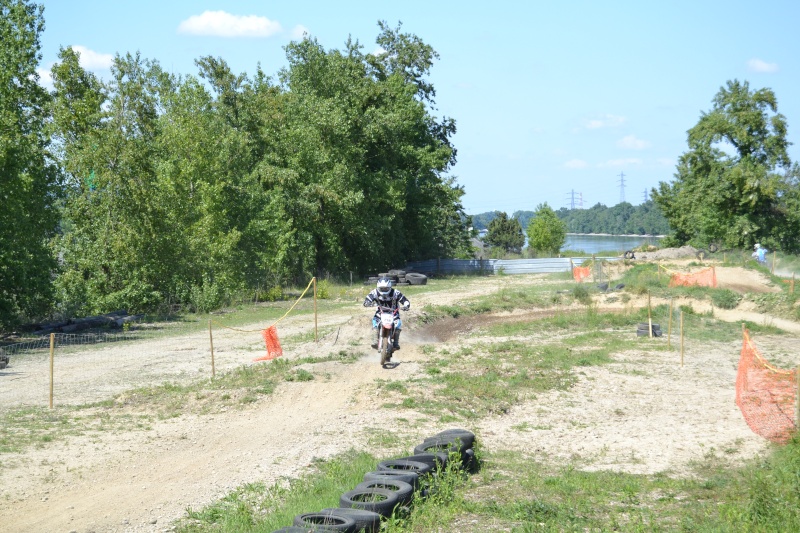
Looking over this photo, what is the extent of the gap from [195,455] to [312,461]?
1574mm

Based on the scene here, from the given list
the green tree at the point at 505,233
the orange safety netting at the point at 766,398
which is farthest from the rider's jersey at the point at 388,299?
the green tree at the point at 505,233

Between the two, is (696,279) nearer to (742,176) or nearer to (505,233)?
(742,176)

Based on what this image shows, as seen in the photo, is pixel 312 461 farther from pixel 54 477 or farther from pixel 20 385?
pixel 20 385

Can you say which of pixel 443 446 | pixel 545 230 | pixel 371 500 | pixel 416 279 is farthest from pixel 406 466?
pixel 545 230

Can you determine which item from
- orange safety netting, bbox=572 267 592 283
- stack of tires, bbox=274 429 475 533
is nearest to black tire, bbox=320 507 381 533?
stack of tires, bbox=274 429 475 533

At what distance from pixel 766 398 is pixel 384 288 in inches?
295

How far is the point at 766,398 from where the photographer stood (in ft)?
45.7

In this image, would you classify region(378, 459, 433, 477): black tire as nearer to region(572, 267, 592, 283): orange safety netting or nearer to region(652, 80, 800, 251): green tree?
region(572, 267, 592, 283): orange safety netting

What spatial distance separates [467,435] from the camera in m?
10.2

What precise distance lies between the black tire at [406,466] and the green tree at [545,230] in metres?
89.9

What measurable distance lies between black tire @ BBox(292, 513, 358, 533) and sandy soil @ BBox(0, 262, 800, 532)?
1444 millimetres

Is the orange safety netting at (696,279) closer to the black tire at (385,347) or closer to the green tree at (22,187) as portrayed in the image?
the black tire at (385,347)

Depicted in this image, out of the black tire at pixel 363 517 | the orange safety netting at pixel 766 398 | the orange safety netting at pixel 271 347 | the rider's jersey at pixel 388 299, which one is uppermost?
the rider's jersey at pixel 388 299

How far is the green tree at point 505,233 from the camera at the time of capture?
9944 centimetres
